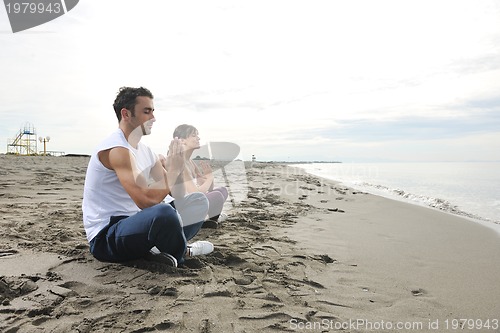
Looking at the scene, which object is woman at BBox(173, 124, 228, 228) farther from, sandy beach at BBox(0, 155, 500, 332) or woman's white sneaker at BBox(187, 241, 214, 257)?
woman's white sneaker at BBox(187, 241, 214, 257)

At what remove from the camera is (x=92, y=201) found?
266 cm

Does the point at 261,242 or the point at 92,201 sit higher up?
the point at 92,201

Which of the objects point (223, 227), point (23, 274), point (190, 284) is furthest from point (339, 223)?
point (23, 274)

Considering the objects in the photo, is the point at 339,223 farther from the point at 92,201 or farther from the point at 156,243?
the point at 92,201

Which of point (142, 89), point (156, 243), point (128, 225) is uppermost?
point (142, 89)

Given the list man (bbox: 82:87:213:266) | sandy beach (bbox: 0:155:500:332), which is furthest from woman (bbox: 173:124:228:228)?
man (bbox: 82:87:213:266)

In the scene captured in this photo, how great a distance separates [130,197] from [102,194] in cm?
21

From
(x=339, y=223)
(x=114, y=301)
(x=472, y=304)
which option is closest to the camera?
(x=114, y=301)

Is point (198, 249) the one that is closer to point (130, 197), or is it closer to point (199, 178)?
point (130, 197)

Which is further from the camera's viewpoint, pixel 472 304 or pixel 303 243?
pixel 303 243

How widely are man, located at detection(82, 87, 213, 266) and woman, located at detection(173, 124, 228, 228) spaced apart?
1.02 meters

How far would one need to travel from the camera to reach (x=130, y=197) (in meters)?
2.69

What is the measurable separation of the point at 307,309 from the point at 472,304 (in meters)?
1.19

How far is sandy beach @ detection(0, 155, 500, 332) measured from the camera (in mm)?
2037
